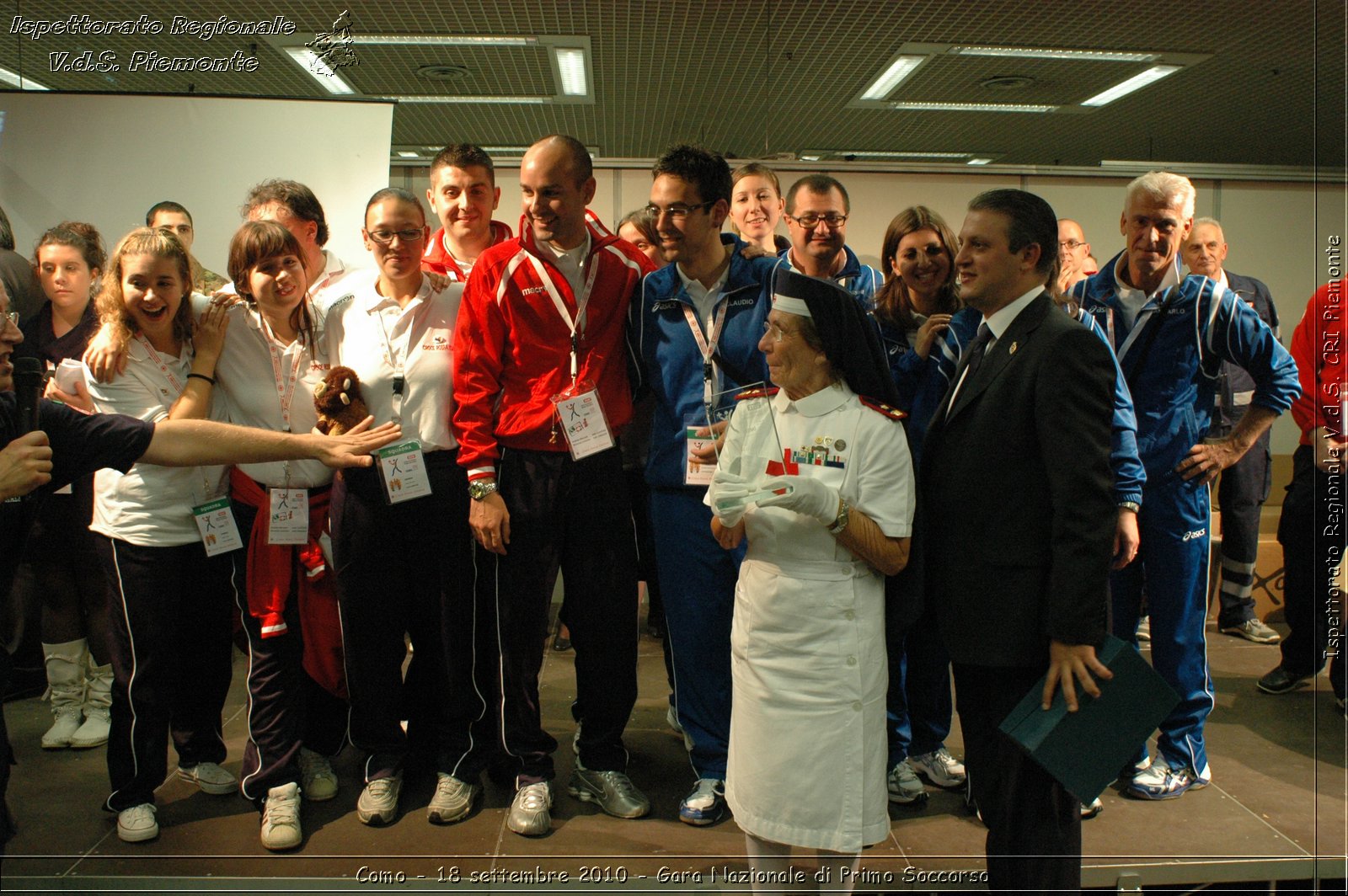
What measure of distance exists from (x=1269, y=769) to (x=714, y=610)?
6.86ft

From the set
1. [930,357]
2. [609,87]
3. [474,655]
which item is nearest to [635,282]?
[930,357]

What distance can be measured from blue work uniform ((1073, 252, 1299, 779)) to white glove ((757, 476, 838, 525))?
1.44 m

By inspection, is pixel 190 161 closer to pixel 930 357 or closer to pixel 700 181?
pixel 700 181

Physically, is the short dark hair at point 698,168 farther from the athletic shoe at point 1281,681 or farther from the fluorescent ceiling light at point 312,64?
the athletic shoe at point 1281,681

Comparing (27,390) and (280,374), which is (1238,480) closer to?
(280,374)

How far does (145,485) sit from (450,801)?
1.30 metres

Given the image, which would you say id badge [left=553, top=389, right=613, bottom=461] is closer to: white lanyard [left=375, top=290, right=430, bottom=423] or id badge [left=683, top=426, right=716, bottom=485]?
id badge [left=683, top=426, right=716, bottom=485]

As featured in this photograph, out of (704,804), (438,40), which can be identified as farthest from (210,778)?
(438,40)

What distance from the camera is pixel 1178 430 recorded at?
2770 millimetres

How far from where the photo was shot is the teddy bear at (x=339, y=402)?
2.54 m

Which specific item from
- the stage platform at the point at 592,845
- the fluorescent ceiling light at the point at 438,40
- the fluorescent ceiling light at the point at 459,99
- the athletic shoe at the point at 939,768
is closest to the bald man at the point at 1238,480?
the stage platform at the point at 592,845

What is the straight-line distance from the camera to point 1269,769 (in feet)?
10.0

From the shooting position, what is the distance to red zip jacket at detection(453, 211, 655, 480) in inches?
101

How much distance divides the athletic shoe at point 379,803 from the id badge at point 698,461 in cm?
132
